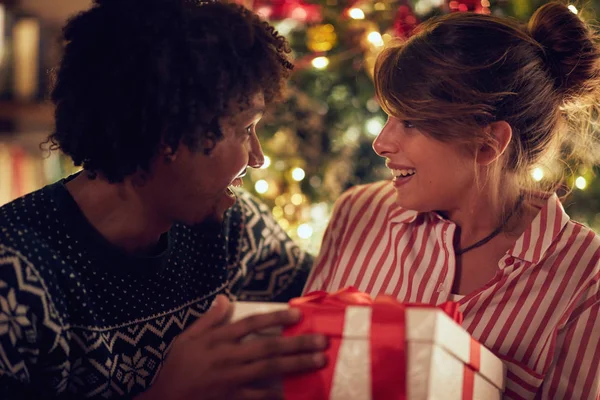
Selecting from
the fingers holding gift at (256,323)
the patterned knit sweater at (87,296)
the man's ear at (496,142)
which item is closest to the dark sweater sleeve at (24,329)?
the patterned knit sweater at (87,296)

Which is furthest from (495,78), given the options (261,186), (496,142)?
(261,186)

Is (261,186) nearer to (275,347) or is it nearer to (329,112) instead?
(329,112)

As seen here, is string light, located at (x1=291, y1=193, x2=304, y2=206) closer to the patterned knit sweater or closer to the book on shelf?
the patterned knit sweater

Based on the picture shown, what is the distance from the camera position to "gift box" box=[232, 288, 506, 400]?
771 mm

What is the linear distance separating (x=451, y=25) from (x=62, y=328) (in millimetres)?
770

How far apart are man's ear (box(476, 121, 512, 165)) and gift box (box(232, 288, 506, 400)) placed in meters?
0.42

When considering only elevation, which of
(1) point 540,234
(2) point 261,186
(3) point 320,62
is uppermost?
(3) point 320,62

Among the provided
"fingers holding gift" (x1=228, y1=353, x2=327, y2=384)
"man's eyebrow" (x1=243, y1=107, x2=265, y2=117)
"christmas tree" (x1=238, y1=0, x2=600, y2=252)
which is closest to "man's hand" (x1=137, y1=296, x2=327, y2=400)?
"fingers holding gift" (x1=228, y1=353, x2=327, y2=384)

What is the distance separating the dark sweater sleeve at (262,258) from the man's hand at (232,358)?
40 centimetres

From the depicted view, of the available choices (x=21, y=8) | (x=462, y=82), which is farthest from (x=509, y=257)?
(x=21, y=8)

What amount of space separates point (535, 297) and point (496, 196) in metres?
0.21

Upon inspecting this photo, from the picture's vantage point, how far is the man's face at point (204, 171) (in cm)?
99

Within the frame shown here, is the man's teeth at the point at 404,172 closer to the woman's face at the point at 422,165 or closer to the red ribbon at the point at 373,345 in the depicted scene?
the woman's face at the point at 422,165

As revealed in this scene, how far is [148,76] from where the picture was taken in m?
0.93
